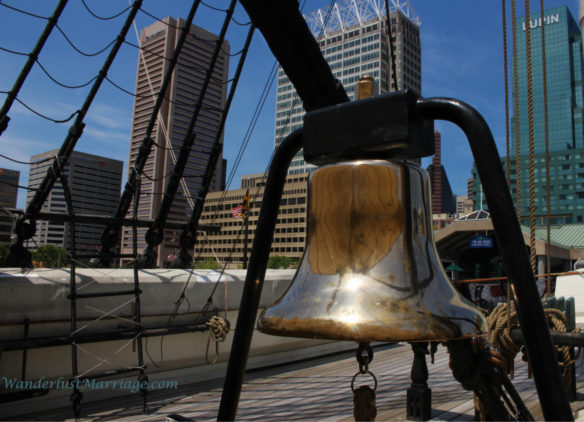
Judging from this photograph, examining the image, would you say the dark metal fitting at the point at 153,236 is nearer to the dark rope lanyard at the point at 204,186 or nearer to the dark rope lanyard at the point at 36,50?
the dark rope lanyard at the point at 204,186

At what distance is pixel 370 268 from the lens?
98 cm

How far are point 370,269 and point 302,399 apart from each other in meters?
4.36

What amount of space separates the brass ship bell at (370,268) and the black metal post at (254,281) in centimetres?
11

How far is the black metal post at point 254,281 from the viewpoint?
1.18 metres

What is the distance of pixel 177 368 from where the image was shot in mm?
5496

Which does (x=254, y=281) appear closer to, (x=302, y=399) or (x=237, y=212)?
(x=302, y=399)

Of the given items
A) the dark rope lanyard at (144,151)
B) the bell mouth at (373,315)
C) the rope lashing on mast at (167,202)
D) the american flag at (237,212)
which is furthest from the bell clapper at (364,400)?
the american flag at (237,212)

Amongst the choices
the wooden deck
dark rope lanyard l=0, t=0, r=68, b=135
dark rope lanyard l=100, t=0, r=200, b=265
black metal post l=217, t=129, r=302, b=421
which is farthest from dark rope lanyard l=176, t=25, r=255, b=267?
black metal post l=217, t=129, r=302, b=421

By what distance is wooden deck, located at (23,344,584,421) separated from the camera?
13.9ft

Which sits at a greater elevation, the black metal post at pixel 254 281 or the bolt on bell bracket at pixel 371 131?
the bolt on bell bracket at pixel 371 131

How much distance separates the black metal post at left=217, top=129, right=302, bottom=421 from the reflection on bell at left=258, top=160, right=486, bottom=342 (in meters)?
0.11

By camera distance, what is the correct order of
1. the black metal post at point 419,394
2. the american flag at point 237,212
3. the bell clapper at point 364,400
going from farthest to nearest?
the american flag at point 237,212
the black metal post at point 419,394
the bell clapper at point 364,400

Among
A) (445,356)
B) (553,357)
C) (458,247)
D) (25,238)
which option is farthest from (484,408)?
Answer: (458,247)

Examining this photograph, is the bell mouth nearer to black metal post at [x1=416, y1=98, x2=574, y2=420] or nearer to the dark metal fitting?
black metal post at [x1=416, y1=98, x2=574, y2=420]
